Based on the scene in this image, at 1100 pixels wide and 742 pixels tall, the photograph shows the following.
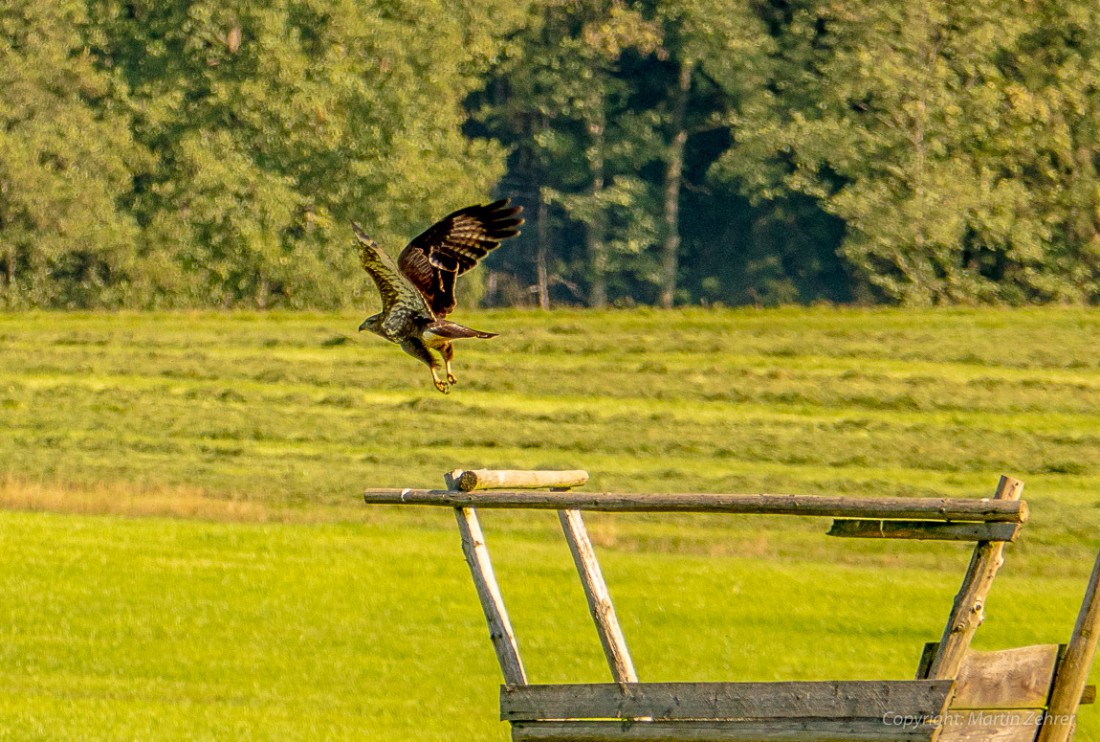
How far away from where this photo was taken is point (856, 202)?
233 ft

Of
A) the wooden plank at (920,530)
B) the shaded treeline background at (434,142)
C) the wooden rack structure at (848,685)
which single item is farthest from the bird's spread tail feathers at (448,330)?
the shaded treeline background at (434,142)

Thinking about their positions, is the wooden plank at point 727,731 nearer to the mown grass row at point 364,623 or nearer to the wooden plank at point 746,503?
the wooden plank at point 746,503

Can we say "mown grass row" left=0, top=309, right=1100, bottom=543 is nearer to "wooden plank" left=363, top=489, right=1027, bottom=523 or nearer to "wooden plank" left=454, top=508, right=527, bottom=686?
"wooden plank" left=454, top=508, right=527, bottom=686

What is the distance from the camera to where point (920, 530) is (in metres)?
8.58

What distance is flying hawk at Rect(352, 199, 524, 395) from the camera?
23.3 feet

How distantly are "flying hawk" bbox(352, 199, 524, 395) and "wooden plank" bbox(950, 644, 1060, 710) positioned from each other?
2.69m

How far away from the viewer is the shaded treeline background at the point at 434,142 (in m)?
70.0

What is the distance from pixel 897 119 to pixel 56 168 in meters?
31.9

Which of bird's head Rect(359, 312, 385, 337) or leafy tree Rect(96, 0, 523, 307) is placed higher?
bird's head Rect(359, 312, 385, 337)

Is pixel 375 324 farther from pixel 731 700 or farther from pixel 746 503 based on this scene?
pixel 731 700

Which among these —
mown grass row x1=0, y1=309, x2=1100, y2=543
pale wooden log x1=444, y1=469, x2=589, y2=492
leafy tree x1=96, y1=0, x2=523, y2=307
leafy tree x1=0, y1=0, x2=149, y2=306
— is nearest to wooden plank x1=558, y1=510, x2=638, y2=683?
pale wooden log x1=444, y1=469, x2=589, y2=492

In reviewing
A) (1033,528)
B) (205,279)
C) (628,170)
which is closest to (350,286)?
(205,279)

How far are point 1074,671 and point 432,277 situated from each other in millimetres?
3301

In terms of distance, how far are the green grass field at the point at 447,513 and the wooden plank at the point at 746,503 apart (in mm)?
7726
